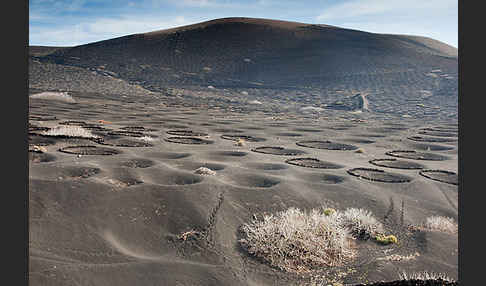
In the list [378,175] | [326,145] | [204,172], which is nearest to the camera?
[204,172]

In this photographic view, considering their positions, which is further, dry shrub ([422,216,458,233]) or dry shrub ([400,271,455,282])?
dry shrub ([422,216,458,233])

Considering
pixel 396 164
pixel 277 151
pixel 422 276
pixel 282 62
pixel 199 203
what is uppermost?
pixel 282 62

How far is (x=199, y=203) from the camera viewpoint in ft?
20.1

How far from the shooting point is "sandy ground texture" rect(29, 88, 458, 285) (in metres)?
4.46

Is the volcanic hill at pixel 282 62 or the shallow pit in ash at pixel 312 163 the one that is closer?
the shallow pit in ash at pixel 312 163

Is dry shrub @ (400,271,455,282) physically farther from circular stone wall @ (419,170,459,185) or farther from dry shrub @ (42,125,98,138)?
dry shrub @ (42,125,98,138)

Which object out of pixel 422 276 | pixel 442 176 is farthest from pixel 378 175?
pixel 422 276

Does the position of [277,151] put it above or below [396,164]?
above

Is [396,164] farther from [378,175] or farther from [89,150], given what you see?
[89,150]

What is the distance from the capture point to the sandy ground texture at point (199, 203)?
4465mm

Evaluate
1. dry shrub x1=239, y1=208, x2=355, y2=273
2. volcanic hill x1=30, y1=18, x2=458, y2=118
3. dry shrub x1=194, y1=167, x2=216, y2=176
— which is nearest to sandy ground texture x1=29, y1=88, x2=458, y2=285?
dry shrub x1=194, y1=167, x2=216, y2=176

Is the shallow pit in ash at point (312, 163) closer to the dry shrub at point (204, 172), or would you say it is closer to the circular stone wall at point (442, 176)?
the circular stone wall at point (442, 176)

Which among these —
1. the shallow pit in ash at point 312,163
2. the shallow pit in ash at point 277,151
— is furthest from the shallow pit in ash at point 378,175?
the shallow pit in ash at point 277,151
